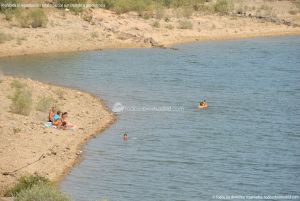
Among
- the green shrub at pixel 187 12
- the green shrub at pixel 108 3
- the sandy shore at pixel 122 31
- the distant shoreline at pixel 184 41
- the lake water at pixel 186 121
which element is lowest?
the lake water at pixel 186 121

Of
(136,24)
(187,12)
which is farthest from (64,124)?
(187,12)

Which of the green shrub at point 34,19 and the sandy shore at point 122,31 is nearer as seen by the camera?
the sandy shore at point 122,31

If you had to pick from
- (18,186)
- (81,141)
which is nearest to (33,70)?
(81,141)

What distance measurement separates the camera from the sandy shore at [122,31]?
47188mm

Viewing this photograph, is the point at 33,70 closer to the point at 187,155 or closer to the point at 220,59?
the point at 220,59

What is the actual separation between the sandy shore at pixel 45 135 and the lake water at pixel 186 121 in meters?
0.72

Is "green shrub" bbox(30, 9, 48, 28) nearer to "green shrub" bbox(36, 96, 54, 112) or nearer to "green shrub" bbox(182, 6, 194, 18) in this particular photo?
"green shrub" bbox(182, 6, 194, 18)

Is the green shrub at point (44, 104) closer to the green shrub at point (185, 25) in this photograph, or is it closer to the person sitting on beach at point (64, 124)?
the person sitting on beach at point (64, 124)

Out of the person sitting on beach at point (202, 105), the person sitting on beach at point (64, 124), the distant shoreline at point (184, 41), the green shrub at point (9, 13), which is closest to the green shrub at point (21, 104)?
the person sitting on beach at point (64, 124)

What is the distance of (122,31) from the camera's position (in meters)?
52.6

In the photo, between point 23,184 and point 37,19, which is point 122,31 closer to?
point 37,19

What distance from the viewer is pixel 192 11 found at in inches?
2418

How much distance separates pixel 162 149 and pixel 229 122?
4.83 metres

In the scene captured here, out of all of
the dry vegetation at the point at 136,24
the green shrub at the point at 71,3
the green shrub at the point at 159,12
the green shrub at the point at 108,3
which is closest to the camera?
the dry vegetation at the point at 136,24
